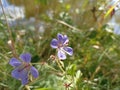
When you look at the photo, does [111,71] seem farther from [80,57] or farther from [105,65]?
[80,57]

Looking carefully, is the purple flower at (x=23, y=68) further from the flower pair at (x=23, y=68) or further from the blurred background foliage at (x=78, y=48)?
the blurred background foliage at (x=78, y=48)

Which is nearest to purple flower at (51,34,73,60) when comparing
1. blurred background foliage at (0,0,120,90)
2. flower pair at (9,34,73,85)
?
flower pair at (9,34,73,85)

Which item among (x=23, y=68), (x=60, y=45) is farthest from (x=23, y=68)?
(x=60, y=45)

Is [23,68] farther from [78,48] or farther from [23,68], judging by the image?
[78,48]

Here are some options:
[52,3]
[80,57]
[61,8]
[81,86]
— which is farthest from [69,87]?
[52,3]

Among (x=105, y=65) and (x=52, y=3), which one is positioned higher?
(x=52, y=3)

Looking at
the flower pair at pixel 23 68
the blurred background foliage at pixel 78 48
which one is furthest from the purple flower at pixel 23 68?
the blurred background foliage at pixel 78 48

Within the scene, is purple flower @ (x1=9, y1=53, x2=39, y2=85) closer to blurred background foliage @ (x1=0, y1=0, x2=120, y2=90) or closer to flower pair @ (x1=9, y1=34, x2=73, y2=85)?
flower pair @ (x1=9, y1=34, x2=73, y2=85)

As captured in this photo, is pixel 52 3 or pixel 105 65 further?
pixel 52 3

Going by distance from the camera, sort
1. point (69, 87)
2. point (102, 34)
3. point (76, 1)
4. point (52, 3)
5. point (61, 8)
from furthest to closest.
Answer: point (76, 1), point (52, 3), point (61, 8), point (102, 34), point (69, 87)
